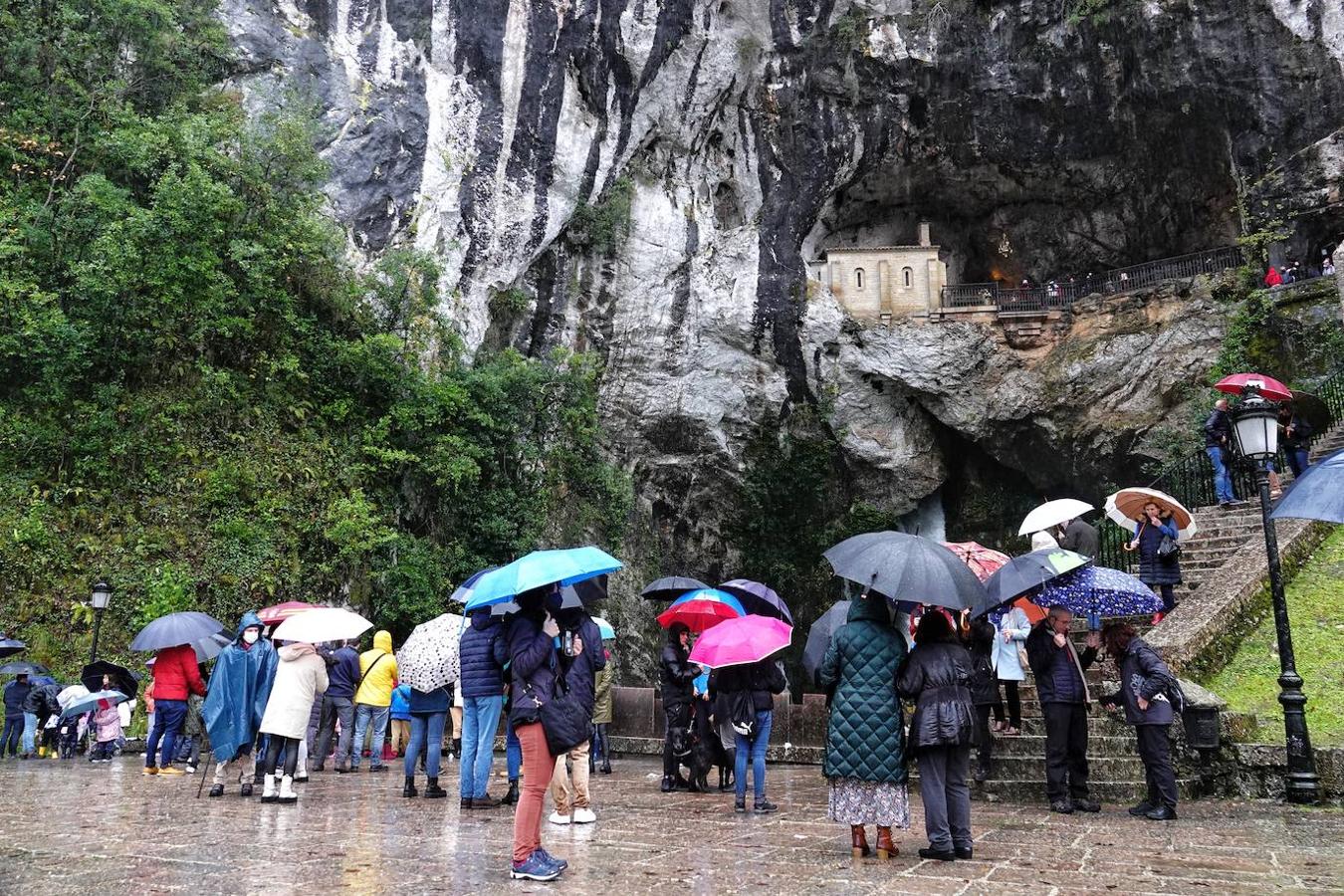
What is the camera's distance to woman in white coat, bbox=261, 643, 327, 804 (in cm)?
766

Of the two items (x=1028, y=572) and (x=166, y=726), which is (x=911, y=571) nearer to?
(x=1028, y=572)

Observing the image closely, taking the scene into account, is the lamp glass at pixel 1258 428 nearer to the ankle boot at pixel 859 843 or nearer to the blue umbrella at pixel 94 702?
the ankle boot at pixel 859 843

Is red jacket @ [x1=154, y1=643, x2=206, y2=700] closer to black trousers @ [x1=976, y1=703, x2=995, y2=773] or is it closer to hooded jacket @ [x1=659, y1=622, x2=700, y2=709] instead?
hooded jacket @ [x1=659, y1=622, x2=700, y2=709]

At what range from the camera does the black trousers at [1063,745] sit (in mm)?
7168

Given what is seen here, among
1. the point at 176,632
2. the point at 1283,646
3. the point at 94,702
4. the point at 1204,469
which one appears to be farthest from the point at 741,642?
the point at 1204,469

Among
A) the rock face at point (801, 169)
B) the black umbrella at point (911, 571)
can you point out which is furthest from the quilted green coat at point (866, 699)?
the rock face at point (801, 169)

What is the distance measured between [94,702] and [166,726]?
9.33 ft

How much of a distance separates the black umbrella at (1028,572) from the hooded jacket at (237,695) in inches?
243

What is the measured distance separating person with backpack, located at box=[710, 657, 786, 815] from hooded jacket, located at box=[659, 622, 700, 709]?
119 cm

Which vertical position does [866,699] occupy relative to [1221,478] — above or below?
below

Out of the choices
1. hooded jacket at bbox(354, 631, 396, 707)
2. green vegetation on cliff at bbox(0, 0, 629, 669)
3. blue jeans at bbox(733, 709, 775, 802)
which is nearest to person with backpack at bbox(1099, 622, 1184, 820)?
blue jeans at bbox(733, 709, 775, 802)

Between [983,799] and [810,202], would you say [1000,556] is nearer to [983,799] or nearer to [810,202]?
[983,799]

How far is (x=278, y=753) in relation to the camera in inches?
313

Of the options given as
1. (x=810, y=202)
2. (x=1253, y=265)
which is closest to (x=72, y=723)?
(x=810, y=202)
